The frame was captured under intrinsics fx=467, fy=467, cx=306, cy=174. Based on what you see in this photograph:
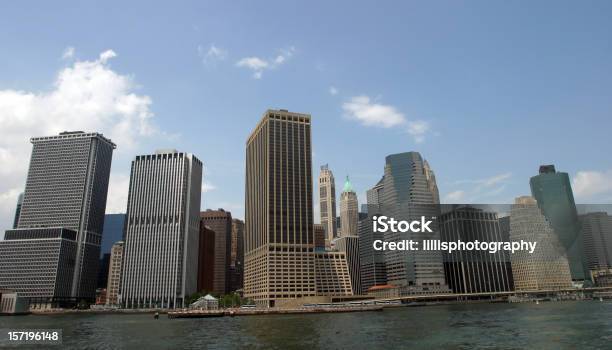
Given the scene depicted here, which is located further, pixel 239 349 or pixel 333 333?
pixel 333 333

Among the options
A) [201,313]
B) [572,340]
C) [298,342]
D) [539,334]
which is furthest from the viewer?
[201,313]

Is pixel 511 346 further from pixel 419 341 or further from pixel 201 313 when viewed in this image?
pixel 201 313

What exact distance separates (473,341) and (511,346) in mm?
7454

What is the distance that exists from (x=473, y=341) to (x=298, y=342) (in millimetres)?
28655

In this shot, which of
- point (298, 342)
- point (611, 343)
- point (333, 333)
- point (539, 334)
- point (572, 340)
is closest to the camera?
point (611, 343)

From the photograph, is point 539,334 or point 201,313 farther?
point 201,313

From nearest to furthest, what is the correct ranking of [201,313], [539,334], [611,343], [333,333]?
[611,343], [539,334], [333,333], [201,313]

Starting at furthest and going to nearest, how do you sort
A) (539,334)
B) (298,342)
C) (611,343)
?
(539,334) < (298,342) < (611,343)

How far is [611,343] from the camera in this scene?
225ft

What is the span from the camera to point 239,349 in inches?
2820

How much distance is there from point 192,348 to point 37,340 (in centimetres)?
3142

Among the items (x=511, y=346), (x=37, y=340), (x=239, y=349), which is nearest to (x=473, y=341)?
(x=511, y=346)

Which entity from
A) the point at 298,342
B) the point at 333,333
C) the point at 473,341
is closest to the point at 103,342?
the point at 298,342

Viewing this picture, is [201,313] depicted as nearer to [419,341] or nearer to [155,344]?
[155,344]
